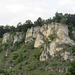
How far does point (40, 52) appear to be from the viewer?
68875 millimetres

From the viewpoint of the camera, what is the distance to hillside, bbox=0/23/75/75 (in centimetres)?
5986

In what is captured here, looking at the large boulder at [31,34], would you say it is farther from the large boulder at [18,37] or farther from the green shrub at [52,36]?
the green shrub at [52,36]

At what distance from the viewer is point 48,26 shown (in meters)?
76.4

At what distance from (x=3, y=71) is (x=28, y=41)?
20.3m

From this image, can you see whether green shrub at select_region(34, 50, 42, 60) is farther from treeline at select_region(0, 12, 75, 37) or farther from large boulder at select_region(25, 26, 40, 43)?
treeline at select_region(0, 12, 75, 37)

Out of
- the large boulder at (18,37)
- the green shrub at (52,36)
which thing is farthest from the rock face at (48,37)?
the large boulder at (18,37)

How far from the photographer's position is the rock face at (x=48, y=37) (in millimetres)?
66287

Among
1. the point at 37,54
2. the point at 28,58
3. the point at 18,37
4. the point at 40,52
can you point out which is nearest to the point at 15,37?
the point at 18,37

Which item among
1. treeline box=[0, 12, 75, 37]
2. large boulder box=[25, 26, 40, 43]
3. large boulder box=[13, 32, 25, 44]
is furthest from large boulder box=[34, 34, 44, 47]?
large boulder box=[13, 32, 25, 44]

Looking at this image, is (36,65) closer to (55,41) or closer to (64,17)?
(55,41)

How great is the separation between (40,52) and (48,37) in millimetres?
7910

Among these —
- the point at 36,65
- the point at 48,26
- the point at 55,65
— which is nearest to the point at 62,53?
the point at 55,65

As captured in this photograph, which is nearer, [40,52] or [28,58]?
[40,52]

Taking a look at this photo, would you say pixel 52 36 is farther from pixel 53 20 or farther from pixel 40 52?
pixel 53 20
